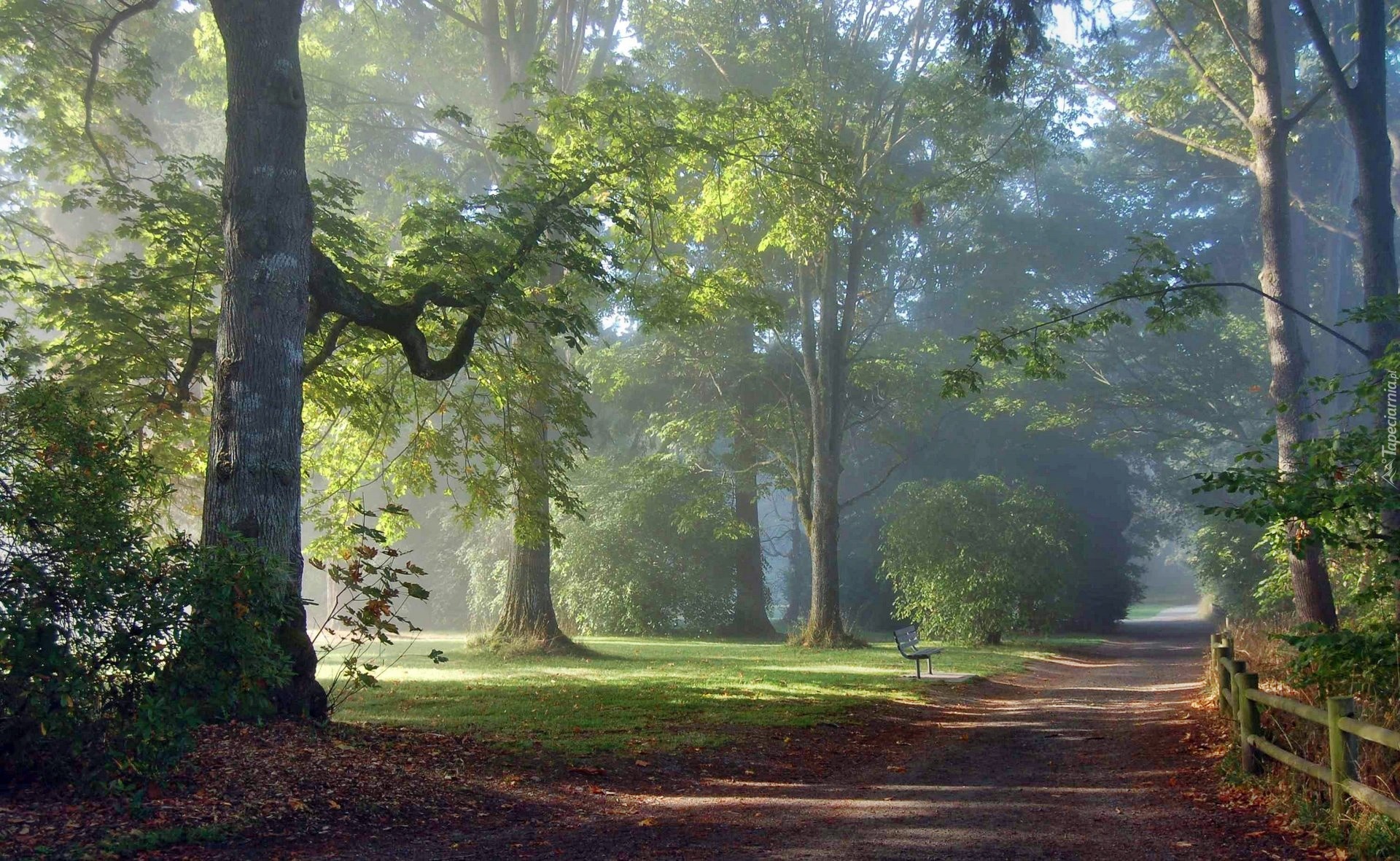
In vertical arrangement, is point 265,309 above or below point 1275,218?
below

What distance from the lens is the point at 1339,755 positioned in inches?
265

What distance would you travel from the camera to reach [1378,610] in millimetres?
12852

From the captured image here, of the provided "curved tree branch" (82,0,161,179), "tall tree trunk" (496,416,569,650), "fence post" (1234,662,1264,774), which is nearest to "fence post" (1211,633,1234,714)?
"fence post" (1234,662,1264,774)

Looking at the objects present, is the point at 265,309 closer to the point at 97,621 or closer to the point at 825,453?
the point at 97,621

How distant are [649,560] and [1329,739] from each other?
26.3 m

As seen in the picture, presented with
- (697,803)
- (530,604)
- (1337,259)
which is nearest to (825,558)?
(530,604)

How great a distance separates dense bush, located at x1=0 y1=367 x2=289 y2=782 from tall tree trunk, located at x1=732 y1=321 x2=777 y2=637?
79.8 feet

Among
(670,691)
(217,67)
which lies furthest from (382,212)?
(670,691)

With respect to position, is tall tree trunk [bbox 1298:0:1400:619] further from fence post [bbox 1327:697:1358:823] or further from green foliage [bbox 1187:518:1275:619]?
green foliage [bbox 1187:518:1275:619]

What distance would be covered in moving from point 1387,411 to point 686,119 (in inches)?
456

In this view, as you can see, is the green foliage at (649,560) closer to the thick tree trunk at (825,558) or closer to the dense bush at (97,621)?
the thick tree trunk at (825,558)

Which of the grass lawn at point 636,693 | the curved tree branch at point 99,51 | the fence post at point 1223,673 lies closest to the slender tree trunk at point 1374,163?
the fence post at point 1223,673

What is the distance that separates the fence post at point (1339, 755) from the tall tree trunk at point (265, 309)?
8.40m

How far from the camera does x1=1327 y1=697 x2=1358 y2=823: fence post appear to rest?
263 inches
